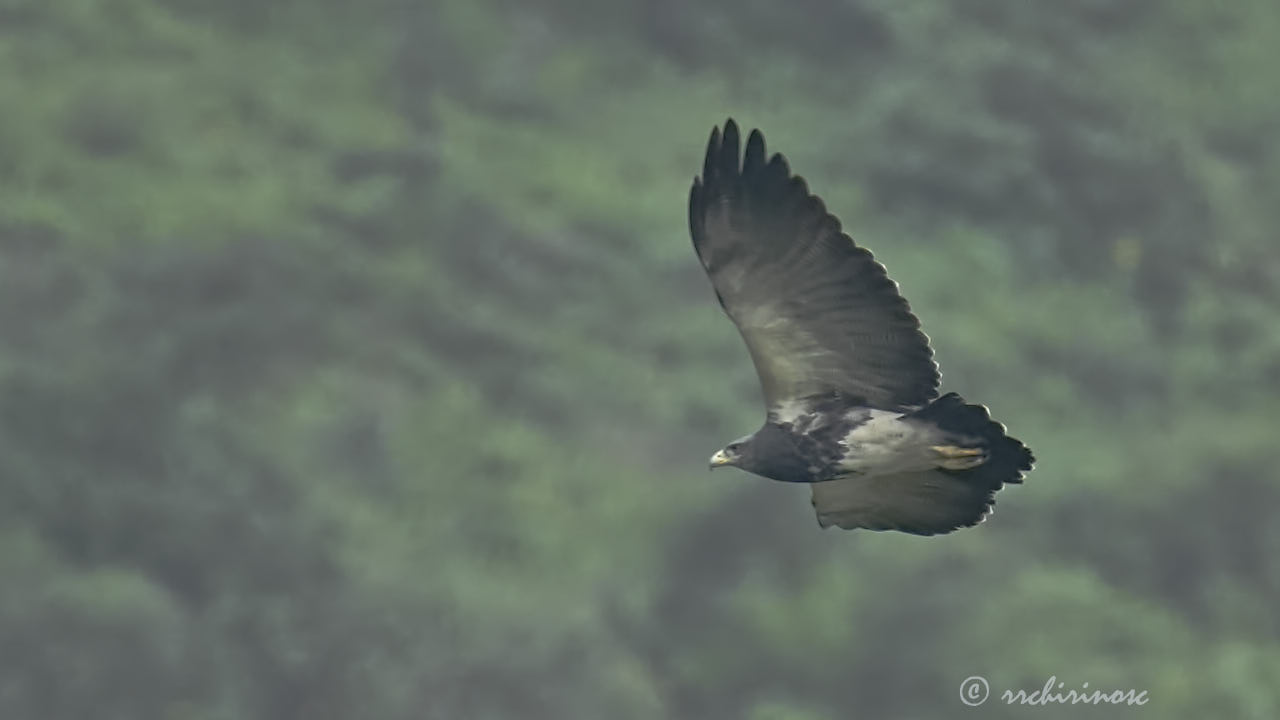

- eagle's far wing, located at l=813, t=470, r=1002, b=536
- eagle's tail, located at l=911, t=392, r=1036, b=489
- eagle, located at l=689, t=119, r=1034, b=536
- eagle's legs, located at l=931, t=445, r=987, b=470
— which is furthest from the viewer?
eagle's far wing, located at l=813, t=470, r=1002, b=536

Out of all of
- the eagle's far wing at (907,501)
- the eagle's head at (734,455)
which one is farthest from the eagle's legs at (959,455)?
the eagle's head at (734,455)

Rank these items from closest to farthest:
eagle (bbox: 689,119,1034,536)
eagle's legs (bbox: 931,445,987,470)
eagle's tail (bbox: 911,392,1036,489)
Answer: eagle's tail (bbox: 911,392,1036,489)
eagle (bbox: 689,119,1034,536)
eagle's legs (bbox: 931,445,987,470)

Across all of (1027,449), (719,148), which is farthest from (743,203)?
(1027,449)

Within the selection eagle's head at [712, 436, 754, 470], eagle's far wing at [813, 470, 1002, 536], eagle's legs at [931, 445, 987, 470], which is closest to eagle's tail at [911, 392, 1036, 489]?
eagle's legs at [931, 445, 987, 470]

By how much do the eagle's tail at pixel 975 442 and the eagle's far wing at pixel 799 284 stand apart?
599mm

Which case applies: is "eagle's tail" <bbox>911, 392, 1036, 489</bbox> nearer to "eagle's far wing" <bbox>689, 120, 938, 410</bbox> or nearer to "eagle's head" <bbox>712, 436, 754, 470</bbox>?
"eagle's far wing" <bbox>689, 120, 938, 410</bbox>

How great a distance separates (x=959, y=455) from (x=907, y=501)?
6.41 feet

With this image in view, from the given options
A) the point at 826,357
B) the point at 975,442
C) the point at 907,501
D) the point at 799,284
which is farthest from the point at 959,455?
the point at 799,284

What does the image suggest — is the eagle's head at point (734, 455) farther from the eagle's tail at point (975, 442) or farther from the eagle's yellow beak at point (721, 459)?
the eagle's tail at point (975, 442)

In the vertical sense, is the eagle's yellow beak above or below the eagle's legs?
above

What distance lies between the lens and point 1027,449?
2319 centimetres

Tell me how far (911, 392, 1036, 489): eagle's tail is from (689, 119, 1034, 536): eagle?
0.04 feet

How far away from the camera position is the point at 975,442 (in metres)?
23.4

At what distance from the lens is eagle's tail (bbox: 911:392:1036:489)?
914 inches
